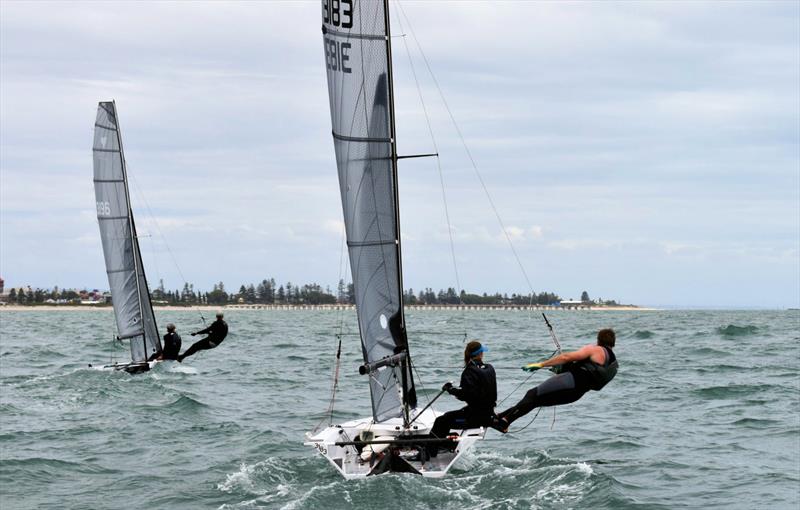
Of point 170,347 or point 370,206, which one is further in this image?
point 170,347

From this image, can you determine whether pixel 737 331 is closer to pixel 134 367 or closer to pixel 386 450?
pixel 134 367

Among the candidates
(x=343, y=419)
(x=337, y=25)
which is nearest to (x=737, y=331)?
(x=343, y=419)

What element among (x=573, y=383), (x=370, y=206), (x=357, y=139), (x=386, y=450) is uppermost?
(x=357, y=139)

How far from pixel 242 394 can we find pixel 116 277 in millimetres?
7932

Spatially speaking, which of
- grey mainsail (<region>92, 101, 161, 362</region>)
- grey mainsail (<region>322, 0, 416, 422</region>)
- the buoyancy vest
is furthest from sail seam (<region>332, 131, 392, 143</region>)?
grey mainsail (<region>92, 101, 161, 362</region>)

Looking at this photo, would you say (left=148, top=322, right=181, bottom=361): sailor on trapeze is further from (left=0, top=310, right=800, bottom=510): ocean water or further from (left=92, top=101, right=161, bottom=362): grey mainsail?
(left=92, top=101, right=161, bottom=362): grey mainsail

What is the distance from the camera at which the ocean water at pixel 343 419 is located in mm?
15133

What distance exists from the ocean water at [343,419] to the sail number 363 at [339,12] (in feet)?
22.3

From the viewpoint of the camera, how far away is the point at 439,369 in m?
34.2

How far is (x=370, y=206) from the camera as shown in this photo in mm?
15602

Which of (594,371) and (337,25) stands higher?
(337,25)

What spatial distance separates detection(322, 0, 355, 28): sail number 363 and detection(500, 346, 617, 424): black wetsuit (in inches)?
252

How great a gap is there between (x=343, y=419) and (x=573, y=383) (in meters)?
10.7

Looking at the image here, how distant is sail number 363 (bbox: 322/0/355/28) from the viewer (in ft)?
50.0
